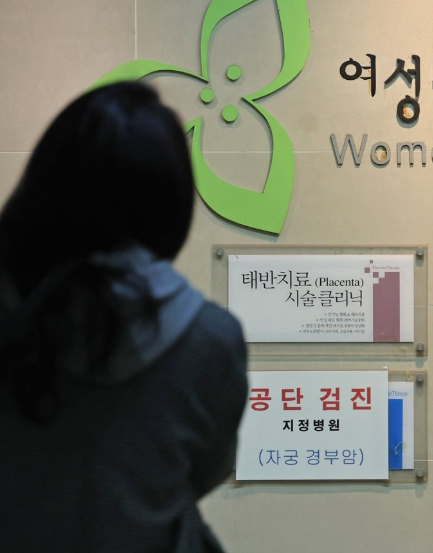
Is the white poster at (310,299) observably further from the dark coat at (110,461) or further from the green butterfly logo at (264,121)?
the dark coat at (110,461)

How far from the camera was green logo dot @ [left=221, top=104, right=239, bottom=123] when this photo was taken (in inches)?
95.3

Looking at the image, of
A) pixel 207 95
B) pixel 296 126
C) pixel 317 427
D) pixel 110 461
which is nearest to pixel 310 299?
pixel 317 427

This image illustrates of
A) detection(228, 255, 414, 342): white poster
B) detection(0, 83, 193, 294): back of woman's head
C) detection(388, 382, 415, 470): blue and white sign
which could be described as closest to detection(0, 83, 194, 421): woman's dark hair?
detection(0, 83, 193, 294): back of woman's head

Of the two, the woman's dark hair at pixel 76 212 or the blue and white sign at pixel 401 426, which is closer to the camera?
the woman's dark hair at pixel 76 212

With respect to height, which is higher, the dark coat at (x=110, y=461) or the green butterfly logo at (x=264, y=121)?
the green butterfly logo at (x=264, y=121)

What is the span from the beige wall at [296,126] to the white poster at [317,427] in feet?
0.16

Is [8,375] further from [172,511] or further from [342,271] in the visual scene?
[342,271]

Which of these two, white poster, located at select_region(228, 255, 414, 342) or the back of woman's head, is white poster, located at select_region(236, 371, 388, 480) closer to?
white poster, located at select_region(228, 255, 414, 342)

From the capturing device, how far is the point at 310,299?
2.41 meters

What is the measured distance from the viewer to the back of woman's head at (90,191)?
0.81 metres

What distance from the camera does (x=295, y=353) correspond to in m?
2.42

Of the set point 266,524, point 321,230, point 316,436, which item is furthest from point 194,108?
point 266,524

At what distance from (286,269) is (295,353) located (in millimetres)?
253

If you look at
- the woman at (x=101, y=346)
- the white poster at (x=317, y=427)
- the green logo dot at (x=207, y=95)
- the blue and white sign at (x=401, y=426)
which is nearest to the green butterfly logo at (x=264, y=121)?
the green logo dot at (x=207, y=95)
